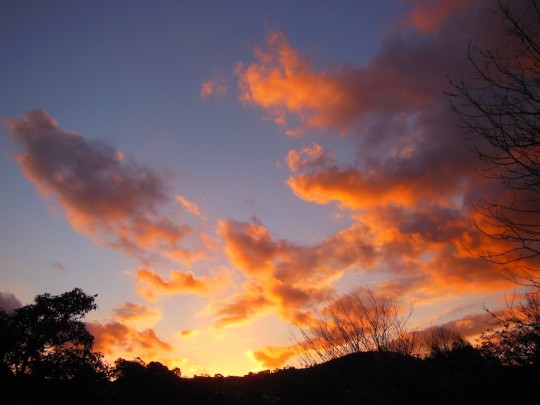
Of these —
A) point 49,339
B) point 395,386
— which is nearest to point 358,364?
point 395,386

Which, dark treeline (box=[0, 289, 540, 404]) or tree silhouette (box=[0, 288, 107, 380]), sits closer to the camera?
dark treeline (box=[0, 289, 540, 404])

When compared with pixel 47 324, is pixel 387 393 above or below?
below

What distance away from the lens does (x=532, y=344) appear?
19359 mm

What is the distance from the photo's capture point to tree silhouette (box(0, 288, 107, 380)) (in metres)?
24.5

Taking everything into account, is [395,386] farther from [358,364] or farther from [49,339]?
[49,339]

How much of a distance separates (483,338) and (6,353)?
3336 cm

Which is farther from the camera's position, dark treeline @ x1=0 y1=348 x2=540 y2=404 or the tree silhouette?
the tree silhouette

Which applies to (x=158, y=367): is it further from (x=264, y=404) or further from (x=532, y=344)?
(x=532, y=344)

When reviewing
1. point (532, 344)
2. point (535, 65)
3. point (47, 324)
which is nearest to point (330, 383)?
point (532, 344)

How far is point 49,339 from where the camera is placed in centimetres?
2605

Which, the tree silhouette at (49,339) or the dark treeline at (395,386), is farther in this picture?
the tree silhouette at (49,339)

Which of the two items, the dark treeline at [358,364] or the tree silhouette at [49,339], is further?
the tree silhouette at [49,339]

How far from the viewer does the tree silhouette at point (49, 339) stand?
80.5 ft

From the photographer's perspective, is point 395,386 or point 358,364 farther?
point 358,364
